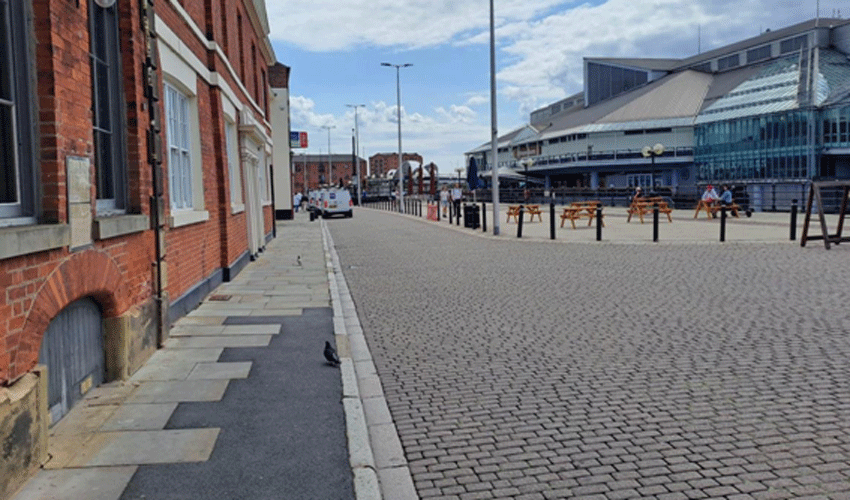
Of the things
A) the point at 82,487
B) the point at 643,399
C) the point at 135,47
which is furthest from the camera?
the point at 135,47

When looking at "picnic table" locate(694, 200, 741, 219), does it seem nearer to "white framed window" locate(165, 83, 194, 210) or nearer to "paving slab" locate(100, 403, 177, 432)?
"white framed window" locate(165, 83, 194, 210)

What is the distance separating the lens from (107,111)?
6574 mm

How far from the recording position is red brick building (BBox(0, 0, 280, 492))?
4.23 metres

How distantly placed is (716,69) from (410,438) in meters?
97.9

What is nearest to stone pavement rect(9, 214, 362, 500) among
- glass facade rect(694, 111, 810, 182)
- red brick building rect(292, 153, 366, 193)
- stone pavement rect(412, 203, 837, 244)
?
stone pavement rect(412, 203, 837, 244)

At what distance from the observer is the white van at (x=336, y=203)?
150 ft

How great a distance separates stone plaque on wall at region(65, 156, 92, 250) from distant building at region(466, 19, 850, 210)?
37.8 meters

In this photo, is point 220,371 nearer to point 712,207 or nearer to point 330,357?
point 330,357

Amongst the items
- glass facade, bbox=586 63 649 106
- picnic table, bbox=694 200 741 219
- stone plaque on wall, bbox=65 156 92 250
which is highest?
glass facade, bbox=586 63 649 106

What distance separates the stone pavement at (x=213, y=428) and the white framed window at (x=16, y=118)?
4.82 ft

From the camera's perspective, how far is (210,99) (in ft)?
40.7

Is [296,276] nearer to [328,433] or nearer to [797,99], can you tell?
[328,433]

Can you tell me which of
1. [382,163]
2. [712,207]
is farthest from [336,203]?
[382,163]

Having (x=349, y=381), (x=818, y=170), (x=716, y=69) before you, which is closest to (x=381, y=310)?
(x=349, y=381)
